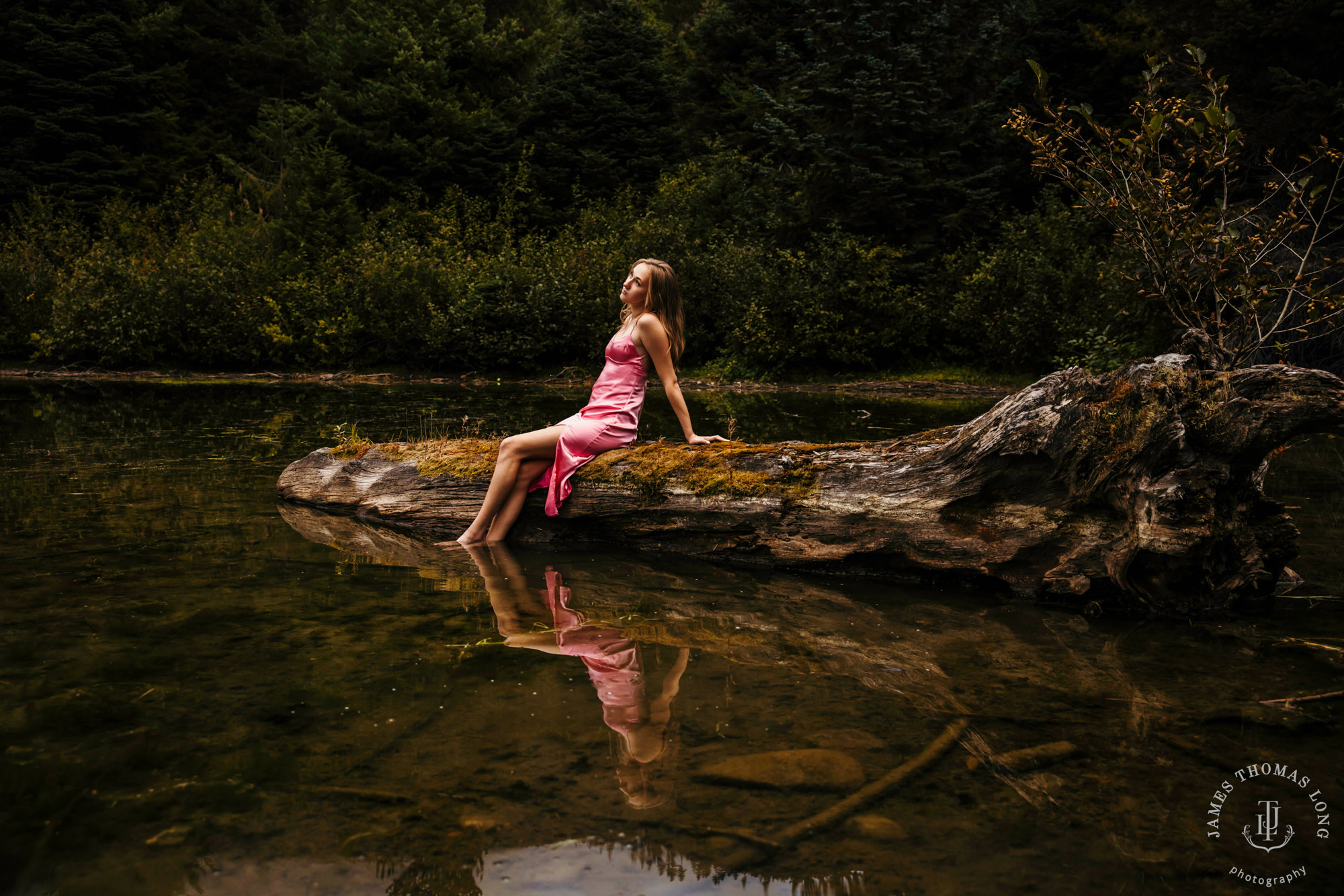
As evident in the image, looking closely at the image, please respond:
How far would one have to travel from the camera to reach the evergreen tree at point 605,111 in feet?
116

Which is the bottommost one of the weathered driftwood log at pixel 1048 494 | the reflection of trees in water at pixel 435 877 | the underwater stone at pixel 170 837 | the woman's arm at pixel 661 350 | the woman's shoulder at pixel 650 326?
the reflection of trees in water at pixel 435 877

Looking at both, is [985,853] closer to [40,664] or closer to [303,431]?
[40,664]

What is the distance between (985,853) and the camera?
2477mm

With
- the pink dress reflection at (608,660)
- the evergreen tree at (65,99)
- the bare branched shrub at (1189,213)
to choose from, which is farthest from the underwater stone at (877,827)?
the evergreen tree at (65,99)

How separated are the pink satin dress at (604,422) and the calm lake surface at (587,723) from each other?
2.07 ft

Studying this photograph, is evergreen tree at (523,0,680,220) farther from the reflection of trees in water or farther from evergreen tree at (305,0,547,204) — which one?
the reflection of trees in water

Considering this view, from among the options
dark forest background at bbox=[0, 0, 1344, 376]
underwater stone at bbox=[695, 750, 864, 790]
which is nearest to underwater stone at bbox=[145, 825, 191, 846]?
underwater stone at bbox=[695, 750, 864, 790]

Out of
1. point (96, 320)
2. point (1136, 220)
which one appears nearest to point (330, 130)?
point (96, 320)

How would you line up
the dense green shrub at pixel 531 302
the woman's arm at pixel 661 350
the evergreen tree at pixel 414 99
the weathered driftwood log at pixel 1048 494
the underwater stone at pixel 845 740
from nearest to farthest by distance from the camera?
1. the underwater stone at pixel 845 740
2. the weathered driftwood log at pixel 1048 494
3. the woman's arm at pixel 661 350
4. the dense green shrub at pixel 531 302
5. the evergreen tree at pixel 414 99

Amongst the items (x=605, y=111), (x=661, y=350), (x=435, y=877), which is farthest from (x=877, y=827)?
(x=605, y=111)

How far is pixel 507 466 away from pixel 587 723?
3267 mm

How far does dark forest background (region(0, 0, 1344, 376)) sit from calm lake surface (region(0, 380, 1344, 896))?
13255 millimetres

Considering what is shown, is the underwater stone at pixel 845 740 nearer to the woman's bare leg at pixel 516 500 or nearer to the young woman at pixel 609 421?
the young woman at pixel 609 421

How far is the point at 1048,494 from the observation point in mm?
5254
